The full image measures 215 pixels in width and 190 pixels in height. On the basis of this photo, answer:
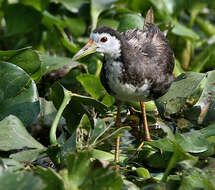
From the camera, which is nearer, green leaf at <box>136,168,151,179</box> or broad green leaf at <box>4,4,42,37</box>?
green leaf at <box>136,168,151,179</box>

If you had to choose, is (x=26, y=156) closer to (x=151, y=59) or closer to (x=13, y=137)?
(x=13, y=137)

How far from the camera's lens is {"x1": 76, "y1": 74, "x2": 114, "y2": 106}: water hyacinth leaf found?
9.43 ft

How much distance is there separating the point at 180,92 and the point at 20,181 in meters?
1.21

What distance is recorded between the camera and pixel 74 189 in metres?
1.87

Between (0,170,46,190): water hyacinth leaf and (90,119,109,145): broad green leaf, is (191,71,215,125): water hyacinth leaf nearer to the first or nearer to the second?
(90,119,109,145): broad green leaf

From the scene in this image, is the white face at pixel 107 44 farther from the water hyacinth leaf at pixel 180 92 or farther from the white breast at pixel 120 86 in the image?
the water hyacinth leaf at pixel 180 92

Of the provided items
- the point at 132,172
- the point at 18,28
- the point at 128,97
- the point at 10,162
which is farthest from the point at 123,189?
the point at 18,28

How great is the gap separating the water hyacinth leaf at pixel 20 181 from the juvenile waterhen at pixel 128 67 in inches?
30.0

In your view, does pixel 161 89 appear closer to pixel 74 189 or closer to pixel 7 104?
pixel 7 104

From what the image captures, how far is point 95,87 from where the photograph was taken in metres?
2.90

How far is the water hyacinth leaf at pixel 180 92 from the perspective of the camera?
8.86 ft

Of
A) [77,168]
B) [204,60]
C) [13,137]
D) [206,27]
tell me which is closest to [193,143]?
[77,168]

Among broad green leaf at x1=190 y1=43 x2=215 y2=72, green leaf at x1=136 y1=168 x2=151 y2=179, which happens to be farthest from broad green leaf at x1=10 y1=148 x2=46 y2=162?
broad green leaf at x1=190 y1=43 x2=215 y2=72

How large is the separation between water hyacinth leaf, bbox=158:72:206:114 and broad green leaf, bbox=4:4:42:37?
132 centimetres
